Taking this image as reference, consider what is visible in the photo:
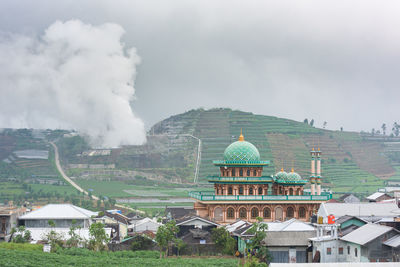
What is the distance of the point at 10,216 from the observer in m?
53.6

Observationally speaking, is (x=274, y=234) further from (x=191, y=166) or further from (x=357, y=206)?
(x=191, y=166)

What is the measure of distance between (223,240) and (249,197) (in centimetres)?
1046

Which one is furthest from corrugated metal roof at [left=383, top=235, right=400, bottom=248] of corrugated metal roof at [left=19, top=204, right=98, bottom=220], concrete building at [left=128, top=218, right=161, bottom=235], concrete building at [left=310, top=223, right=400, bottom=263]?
corrugated metal roof at [left=19, top=204, right=98, bottom=220]

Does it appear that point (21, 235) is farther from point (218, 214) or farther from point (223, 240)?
point (218, 214)

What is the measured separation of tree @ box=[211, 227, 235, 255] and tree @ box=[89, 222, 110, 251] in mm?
7267

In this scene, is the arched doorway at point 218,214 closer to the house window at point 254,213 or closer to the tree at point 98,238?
the house window at point 254,213

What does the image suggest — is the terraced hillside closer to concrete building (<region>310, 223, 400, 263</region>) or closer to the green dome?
the green dome

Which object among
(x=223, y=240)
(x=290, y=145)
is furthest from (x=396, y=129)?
(x=223, y=240)

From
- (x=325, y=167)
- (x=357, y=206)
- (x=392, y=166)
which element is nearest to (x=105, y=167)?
(x=325, y=167)

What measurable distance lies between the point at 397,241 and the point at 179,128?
114684 mm

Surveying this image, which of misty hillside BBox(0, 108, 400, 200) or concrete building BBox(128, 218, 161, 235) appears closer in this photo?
concrete building BBox(128, 218, 161, 235)

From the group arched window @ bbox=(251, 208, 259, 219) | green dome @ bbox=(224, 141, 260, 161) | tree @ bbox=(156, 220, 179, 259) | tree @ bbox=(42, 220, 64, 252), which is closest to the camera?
tree @ bbox=(156, 220, 179, 259)

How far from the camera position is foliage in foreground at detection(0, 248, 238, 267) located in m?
39.7

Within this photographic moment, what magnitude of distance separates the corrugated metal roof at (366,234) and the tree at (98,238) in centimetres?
1579
